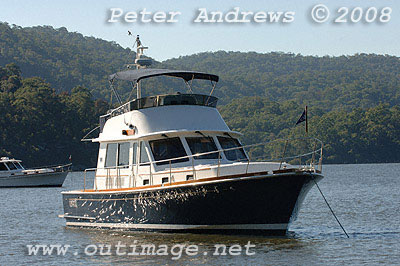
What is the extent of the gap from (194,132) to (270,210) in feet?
12.2

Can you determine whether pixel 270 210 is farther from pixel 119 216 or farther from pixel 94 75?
pixel 94 75

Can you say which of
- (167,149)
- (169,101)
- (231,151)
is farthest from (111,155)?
(231,151)

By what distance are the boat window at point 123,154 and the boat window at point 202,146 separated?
2.11m

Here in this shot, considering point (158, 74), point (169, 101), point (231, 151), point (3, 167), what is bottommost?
point (3, 167)

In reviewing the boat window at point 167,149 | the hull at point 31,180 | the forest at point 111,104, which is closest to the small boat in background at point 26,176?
the hull at point 31,180

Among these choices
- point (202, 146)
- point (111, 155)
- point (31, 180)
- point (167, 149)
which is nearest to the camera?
point (167, 149)

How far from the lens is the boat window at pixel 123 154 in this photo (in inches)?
820

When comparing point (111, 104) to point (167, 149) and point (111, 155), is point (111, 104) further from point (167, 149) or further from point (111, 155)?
point (167, 149)

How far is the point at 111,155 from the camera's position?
21562 mm

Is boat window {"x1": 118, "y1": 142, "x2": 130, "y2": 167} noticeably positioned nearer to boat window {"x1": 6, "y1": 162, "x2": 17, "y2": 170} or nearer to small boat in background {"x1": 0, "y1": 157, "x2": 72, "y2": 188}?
small boat in background {"x1": 0, "y1": 157, "x2": 72, "y2": 188}

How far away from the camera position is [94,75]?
144625mm

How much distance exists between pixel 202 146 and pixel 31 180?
99.8 feet

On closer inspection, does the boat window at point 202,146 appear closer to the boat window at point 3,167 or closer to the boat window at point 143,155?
the boat window at point 143,155

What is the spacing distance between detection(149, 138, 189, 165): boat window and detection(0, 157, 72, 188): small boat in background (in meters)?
28.0
